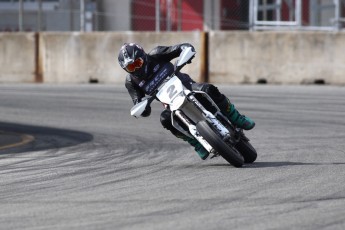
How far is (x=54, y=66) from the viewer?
2409cm

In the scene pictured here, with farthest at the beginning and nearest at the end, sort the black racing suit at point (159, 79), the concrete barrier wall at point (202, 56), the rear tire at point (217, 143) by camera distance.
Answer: the concrete barrier wall at point (202, 56)
the black racing suit at point (159, 79)
the rear tire at point (217, 143)

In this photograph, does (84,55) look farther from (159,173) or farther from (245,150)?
(159,173)

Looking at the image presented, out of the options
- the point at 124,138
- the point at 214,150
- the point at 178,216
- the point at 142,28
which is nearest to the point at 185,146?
the point at 124,138

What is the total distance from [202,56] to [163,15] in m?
6.59

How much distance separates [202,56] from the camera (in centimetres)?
2259

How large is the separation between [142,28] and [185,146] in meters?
14.7

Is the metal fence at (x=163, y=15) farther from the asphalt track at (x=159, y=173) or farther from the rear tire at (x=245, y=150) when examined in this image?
the rear tire at (x=245, y=150)

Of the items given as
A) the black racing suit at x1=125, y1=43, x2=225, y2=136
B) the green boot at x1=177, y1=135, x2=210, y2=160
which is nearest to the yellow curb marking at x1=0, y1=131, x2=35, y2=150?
the black racing suit at x1=125, y1=43, x2=225, y2=136

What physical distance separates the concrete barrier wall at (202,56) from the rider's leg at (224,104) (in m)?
10.8

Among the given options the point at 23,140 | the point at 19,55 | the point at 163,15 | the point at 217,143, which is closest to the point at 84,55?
the point at 19,55

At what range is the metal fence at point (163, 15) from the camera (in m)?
26.4

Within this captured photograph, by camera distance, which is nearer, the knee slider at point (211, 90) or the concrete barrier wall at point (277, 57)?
the knee slider at point (211, 90)

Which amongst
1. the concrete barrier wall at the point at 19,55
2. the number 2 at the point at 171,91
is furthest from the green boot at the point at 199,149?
the concrete barrier wall at the point at 19,55

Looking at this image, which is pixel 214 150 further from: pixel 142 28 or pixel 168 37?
pixel 142 28
